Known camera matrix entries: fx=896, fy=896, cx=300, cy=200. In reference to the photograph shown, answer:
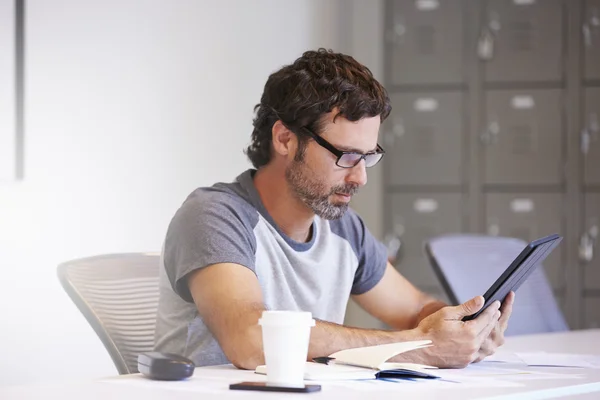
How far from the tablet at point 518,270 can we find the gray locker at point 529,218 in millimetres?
2489

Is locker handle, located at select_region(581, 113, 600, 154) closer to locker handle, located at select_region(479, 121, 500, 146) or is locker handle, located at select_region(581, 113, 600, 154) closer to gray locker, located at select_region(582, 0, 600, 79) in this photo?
gray locker, located at select_region(582, 0, 600, 79)

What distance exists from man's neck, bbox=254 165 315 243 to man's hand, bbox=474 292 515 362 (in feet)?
1.41

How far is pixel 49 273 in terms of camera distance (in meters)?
3.00

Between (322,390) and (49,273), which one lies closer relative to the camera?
(322,390)

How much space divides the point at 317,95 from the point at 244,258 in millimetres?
381

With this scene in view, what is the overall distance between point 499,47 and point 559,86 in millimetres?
313

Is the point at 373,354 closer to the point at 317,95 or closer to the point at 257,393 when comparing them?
the point at 257,393

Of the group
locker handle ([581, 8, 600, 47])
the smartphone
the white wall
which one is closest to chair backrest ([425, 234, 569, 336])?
the smartphone

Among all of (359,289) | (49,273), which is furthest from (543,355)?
(49,273)

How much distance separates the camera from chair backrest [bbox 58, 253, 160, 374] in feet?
5.49

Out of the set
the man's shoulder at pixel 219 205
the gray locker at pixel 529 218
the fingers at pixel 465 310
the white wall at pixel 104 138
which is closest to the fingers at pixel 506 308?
the fingers at pixel 465 310

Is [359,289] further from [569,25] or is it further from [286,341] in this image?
[569,25]

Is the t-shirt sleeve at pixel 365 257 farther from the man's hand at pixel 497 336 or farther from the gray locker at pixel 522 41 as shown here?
the gray locker at pixel 522 41

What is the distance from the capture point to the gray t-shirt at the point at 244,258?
156cm
